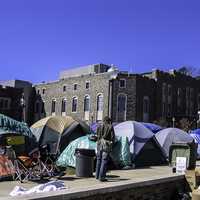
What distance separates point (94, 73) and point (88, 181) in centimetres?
5385

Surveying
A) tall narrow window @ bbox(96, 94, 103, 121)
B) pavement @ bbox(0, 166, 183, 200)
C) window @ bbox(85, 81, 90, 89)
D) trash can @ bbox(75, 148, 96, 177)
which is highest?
window @ bbox(85, 81, 90, 89)

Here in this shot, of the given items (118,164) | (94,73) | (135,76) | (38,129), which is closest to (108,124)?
(118,164)

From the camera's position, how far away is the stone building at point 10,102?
60312mm

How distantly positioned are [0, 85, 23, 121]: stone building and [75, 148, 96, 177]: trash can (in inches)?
1818

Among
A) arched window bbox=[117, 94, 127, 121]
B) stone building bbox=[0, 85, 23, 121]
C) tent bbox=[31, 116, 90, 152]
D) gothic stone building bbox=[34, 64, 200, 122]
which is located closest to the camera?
tent bbox=[31, 116, 90, 152]

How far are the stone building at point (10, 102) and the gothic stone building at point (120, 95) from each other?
324 inches

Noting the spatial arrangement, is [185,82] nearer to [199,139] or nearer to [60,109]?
[60,109]

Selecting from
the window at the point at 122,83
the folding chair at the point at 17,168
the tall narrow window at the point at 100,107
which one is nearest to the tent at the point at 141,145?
the folding chair at the point at 17,168

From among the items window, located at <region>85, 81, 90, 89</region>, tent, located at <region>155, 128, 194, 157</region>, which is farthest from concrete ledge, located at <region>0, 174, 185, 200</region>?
window, located at <region>85, 81, 90, 89</region>

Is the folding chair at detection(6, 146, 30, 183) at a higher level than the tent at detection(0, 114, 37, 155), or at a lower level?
→ lower

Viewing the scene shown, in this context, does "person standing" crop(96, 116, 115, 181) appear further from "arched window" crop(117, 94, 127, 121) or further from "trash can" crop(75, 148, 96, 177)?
"arched window" crop(117, 94, 127, 121)

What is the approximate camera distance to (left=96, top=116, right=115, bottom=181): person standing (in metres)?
13.3

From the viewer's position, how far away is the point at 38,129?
22734 mm

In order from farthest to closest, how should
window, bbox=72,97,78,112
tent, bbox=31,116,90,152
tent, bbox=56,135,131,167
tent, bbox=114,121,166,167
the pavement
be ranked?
window, bbox=72,97,78,112 → tent, bbox=31,116,90,152 → tent, bbox=114,121,166,167 → tent, bbox=56,135,131,167 → the pavement
